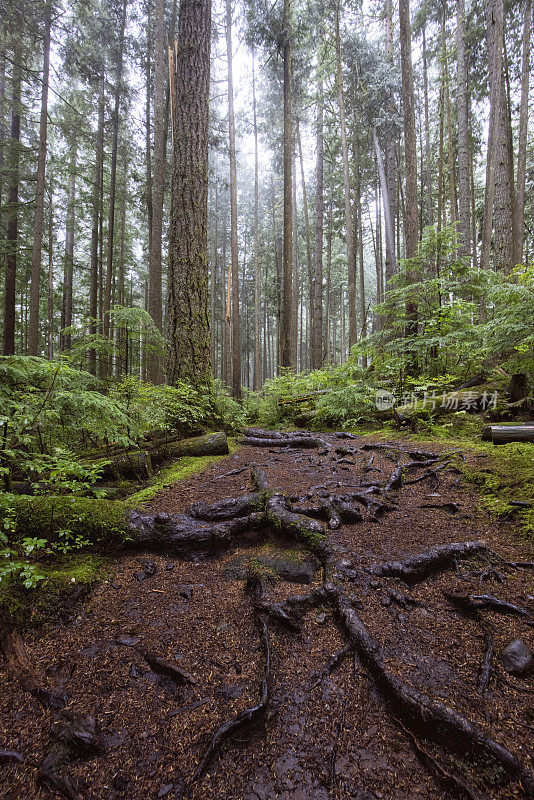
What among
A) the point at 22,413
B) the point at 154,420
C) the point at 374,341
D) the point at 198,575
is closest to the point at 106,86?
the point at 374,341

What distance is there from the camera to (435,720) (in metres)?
1.52

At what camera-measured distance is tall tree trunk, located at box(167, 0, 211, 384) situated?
613 centimetres

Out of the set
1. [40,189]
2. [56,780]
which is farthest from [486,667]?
[40,189]

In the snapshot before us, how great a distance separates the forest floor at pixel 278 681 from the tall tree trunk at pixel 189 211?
3990mm

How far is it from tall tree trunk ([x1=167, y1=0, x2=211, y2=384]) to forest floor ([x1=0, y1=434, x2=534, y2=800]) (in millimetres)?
3990

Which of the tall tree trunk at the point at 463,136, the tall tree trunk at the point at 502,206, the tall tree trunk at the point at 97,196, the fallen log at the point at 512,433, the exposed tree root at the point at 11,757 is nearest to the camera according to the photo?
the exposed tree root at the point at 11,757

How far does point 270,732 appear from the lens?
1603mm

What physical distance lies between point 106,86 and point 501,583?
816 inches

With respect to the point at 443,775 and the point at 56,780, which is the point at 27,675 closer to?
the point at 56,780

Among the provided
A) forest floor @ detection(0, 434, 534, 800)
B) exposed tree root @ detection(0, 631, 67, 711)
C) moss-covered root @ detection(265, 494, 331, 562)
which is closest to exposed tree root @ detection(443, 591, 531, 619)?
forest floor @ detection(0, 434, 534, 800)

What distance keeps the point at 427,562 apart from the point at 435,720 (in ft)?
4.28

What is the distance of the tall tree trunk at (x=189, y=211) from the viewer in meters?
6.13

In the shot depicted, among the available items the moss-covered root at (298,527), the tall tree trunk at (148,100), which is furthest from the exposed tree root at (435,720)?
the tall tree trunk at (148,100)

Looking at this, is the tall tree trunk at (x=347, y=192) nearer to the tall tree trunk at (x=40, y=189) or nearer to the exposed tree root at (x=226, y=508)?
the tall tree trunk at (x=40, y=189)
